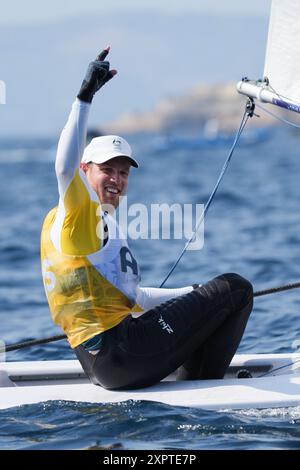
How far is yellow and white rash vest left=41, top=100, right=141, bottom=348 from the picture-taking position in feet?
12.9

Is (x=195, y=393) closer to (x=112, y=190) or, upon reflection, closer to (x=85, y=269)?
(x=85, y=269)

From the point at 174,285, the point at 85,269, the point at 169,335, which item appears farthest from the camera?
the point at 174,285

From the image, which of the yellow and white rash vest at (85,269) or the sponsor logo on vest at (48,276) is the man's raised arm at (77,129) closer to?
the yellow and white rash vest at (85,269)

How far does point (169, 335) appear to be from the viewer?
4148 millimetres

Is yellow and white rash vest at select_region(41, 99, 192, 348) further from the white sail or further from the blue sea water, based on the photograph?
the white sail

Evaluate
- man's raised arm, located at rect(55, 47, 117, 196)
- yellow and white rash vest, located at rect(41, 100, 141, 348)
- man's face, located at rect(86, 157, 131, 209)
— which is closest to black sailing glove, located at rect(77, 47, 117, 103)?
man's raised arm, located at rect(55, 47, 117, 196)

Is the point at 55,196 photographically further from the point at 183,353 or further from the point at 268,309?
the point at 183,353

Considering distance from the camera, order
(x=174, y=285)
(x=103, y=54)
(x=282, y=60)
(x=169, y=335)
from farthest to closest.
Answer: (x=174, y=285)
(x=282, y=60)
(x=169, y=335)
(x=103, y=54)

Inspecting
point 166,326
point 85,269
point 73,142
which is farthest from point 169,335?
point 73,142

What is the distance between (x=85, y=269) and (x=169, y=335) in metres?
0.45

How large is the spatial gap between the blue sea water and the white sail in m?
1.50

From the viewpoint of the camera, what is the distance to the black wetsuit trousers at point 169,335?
4109 mm

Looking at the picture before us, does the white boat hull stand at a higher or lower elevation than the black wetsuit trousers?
lower
